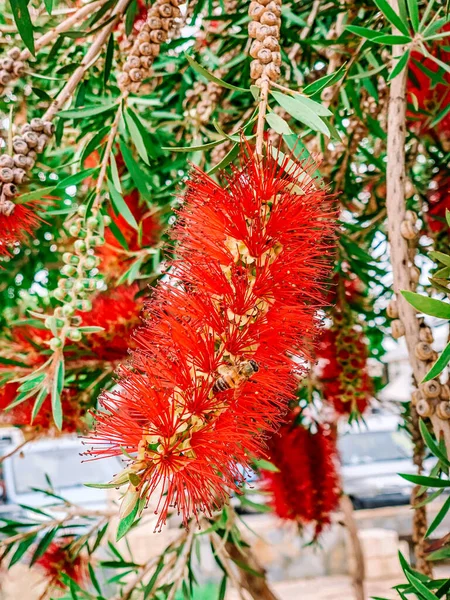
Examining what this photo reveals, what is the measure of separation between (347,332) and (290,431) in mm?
281

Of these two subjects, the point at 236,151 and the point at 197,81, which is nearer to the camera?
the point at 236,151

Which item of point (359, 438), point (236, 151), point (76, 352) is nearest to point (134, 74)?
point (236, 151)

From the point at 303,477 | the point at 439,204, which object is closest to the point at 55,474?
the point at 303,477

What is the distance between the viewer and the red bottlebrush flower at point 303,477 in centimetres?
125

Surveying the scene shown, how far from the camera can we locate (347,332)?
105 cm

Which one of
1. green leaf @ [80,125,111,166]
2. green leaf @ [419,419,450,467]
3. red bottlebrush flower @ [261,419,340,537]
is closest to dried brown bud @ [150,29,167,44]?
green leaf @ [80,125,111,166]

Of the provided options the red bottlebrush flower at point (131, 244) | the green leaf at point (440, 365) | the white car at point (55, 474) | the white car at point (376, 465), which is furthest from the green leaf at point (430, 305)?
the white car at point (376, 465)

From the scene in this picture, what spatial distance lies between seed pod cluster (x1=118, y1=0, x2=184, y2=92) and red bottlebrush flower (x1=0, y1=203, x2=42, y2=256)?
0.18 meters

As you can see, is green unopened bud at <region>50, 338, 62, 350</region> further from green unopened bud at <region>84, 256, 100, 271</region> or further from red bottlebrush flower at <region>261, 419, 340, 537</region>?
red bottlebrush flower at <region>261, 419, 340, 537</region>

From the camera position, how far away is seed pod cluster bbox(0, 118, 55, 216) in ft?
1.97

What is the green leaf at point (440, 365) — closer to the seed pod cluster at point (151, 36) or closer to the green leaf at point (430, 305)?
the green leaf at point (430, 305)

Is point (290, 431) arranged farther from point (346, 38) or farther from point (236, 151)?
point (236, 151)

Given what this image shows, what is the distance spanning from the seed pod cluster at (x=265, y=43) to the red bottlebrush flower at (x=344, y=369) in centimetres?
57

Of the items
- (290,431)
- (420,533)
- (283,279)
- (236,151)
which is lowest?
(420,533)
